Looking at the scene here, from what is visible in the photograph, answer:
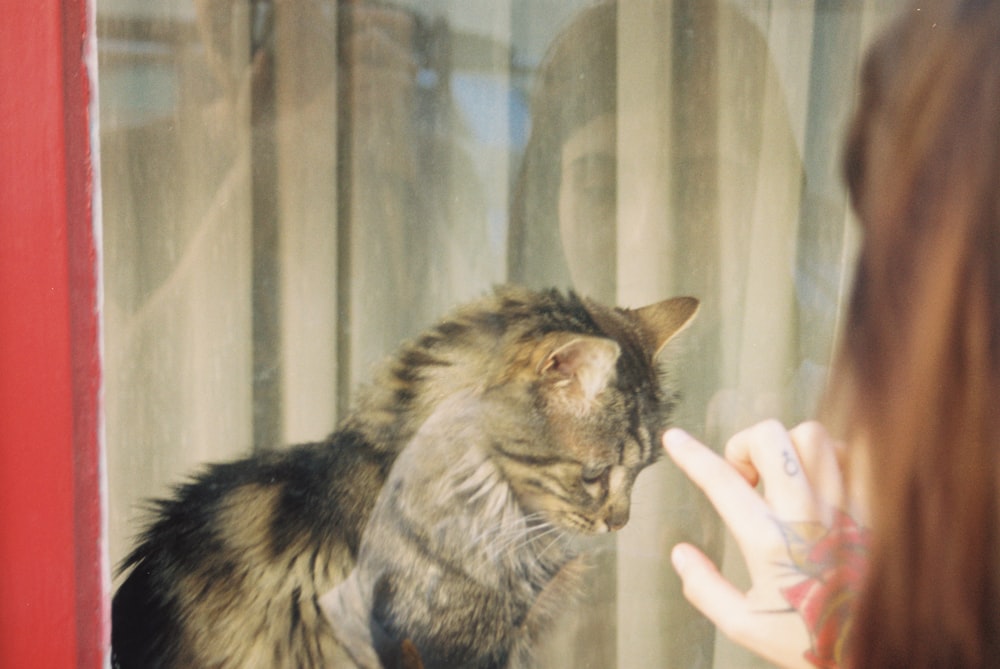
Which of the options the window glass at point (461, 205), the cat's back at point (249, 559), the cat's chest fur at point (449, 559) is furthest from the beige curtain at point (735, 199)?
the cat's back at point (249, 559)

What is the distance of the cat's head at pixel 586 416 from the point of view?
669mm

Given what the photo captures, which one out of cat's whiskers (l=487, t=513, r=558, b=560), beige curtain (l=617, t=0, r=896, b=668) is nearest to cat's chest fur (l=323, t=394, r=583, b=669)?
cat's whiskers (l=487, t=513, r=558, b=560)

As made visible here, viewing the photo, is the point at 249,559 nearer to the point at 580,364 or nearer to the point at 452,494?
the point at 452,494

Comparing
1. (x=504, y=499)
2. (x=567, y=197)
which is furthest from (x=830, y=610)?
(x=567, y=197)

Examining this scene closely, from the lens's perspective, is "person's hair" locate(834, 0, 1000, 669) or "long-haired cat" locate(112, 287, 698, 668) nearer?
"person's hair" locate(834, 0, 1000, 669)

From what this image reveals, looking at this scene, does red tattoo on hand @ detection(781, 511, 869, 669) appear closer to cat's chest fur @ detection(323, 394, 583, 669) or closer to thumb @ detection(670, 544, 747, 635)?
thumb @ detection(670, 544, 747, 635)

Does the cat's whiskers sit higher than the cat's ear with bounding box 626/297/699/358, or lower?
lower

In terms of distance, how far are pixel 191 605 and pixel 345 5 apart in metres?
0.60

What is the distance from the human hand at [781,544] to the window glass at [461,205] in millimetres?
20

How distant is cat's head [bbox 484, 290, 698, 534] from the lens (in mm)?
669

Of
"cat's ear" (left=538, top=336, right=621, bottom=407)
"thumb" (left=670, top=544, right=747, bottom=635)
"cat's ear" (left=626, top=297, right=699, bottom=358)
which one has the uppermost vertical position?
"cat's ear" (left=626, top=297, right=699, bottom=358)

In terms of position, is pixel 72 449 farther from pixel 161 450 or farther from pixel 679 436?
pixel 679 436

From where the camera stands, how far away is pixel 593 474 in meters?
0.68

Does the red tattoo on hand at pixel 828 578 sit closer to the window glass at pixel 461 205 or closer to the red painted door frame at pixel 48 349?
the window glass at pixel 461 205
